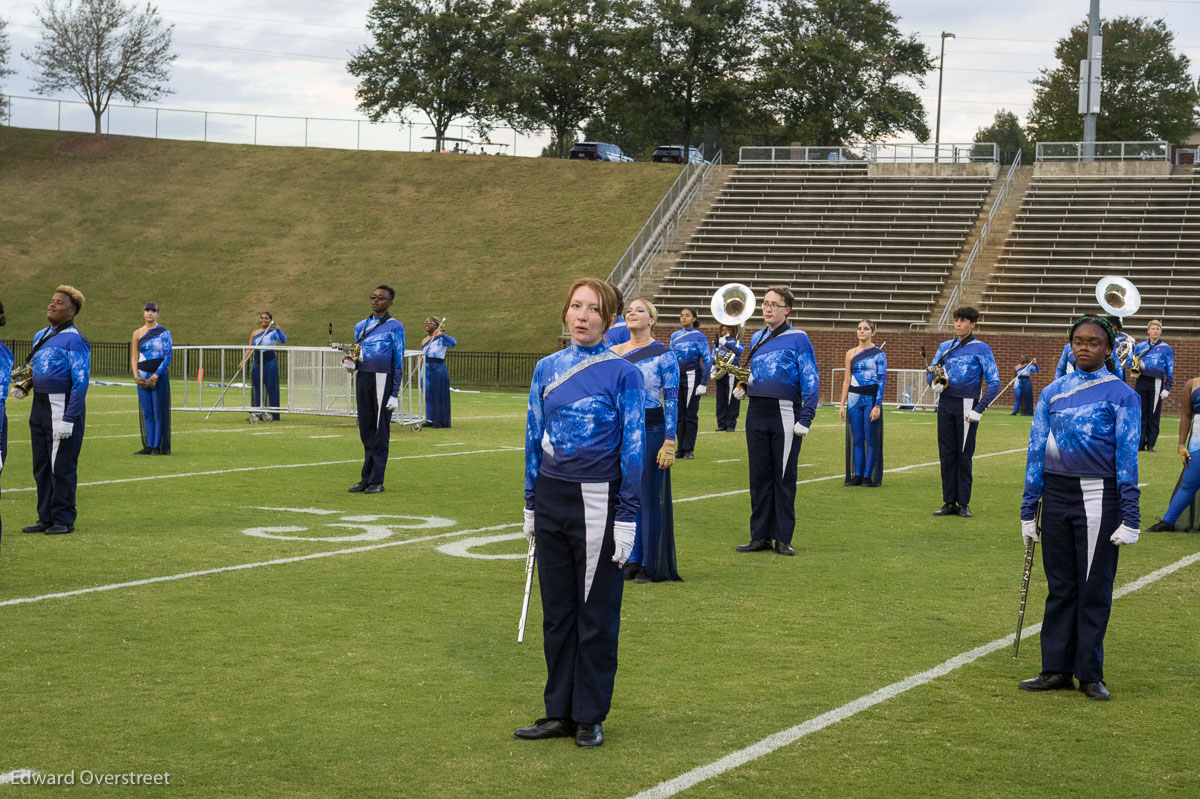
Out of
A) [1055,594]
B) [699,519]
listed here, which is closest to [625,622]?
[1055,594]

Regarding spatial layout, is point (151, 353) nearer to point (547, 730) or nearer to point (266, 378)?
point (266, 378)

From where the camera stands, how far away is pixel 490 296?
41906 mm

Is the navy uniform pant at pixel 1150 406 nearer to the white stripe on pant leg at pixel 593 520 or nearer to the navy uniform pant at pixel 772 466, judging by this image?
the navy uniform pant at pixel 772 466

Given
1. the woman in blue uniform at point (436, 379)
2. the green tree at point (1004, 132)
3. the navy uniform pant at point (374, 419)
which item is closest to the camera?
the navy uniform pant at point (374, 419)

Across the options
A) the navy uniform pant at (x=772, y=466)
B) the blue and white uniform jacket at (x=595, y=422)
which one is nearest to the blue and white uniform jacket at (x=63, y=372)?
the navy uniform pant at (x=772, y=466)

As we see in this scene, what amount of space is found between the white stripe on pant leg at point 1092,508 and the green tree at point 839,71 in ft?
180

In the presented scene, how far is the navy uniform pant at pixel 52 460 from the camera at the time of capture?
1005cm

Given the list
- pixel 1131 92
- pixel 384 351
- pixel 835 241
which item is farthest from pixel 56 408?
pixel 1131 92

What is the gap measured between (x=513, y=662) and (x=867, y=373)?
878cm

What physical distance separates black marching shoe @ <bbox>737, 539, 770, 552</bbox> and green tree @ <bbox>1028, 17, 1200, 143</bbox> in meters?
55.1

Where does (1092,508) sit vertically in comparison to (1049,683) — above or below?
above

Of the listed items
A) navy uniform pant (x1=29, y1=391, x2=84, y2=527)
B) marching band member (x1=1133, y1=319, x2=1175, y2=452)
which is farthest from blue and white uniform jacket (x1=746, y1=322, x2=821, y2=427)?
marching band member (x1=1133, y1=319, x2=1175, y2=452)

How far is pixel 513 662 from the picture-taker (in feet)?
21.3

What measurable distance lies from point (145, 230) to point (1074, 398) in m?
45.1
